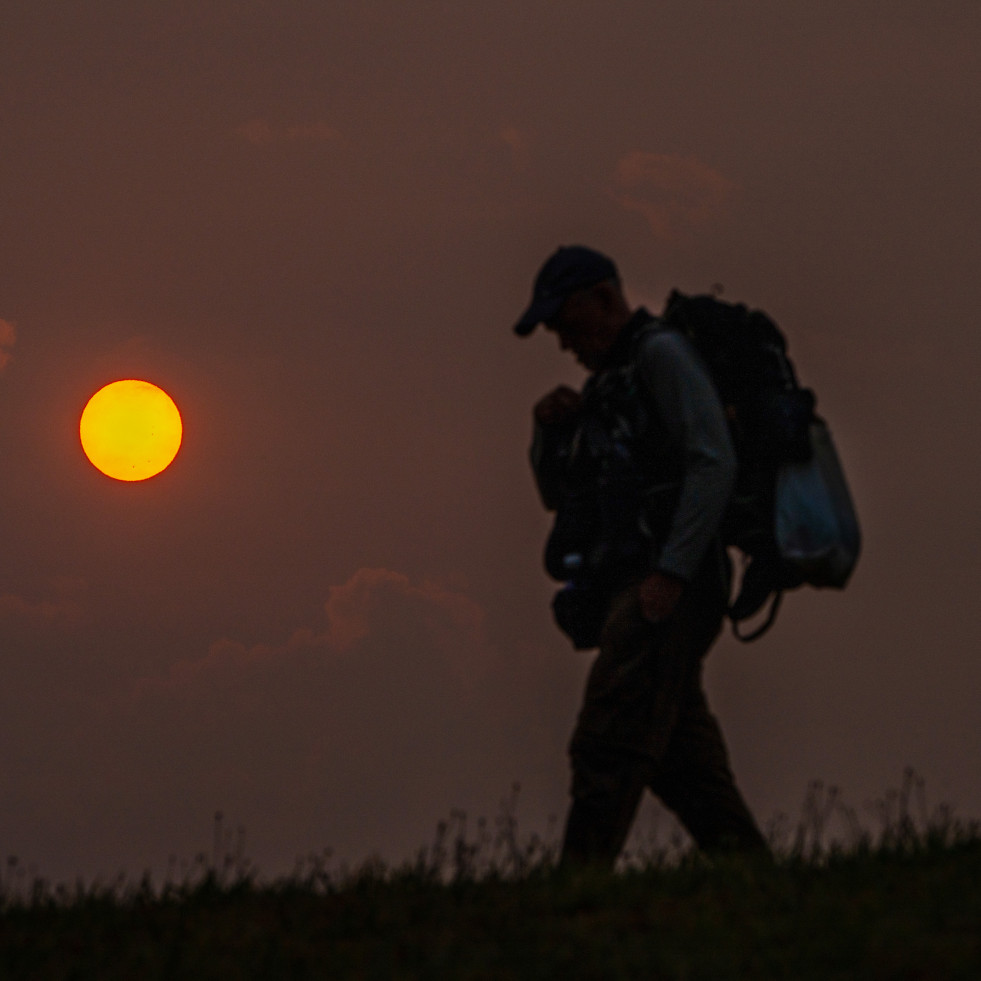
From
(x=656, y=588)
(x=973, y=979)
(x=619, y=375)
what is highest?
(x=619, y=375)

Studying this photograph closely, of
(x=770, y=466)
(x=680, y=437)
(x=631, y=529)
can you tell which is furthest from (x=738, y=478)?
(x=631, y=529)

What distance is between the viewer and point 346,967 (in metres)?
5.07

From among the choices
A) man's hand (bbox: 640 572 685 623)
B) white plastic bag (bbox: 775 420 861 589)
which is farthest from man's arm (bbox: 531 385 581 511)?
white plastic bag (bbox: 775 420 861 589)

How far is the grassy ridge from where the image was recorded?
486cm

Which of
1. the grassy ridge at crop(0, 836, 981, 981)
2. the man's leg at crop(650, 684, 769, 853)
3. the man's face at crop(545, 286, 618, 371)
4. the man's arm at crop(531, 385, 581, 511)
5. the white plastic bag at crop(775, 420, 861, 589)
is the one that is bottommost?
the grassy ridge at crop(0, 836, 981, 981)

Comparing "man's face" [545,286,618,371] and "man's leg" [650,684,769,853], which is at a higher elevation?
"man's face" [545,286,618,371]

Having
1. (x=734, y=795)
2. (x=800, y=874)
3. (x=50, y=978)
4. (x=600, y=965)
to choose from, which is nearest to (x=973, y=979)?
(x=600, y=965)

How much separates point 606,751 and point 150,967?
2.26 m

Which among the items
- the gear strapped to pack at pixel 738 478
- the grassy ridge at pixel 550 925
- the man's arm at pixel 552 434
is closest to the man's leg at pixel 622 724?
the gear strapped to pack at pixel 738 478

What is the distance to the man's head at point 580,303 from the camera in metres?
6.81

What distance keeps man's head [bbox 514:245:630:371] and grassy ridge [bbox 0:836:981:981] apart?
232 centimetres

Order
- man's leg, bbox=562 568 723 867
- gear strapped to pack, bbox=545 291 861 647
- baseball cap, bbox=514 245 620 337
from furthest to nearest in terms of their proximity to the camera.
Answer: baseball cap, bbox=514 245 620 337 < man's leg, bbox=562 568 723 867 < gear strapped to pack, bbox=545 291 861 647

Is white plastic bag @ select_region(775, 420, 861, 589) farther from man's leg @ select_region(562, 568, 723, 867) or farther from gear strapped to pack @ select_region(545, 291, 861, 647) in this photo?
man's leg @ select_region(562, 568, 723, 867)

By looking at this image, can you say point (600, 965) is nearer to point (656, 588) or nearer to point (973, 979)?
point (973, 979)
